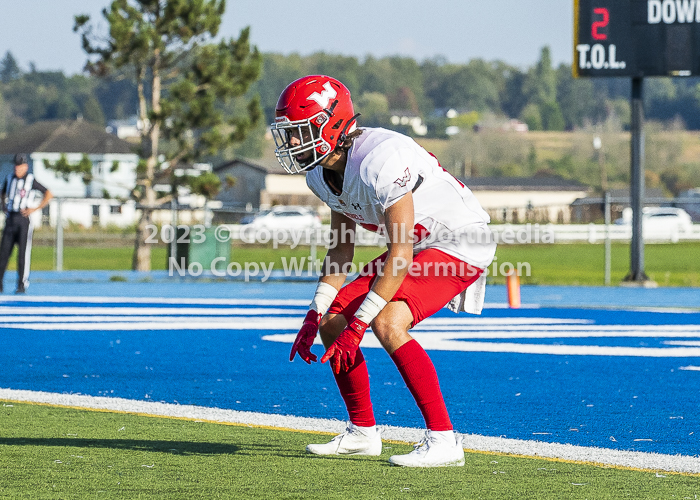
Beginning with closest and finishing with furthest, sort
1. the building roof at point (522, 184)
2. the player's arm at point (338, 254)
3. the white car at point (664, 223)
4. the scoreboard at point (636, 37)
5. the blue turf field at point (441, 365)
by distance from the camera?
1. the player's arm at point (338, 254)
2. the blue turf field at point (441, 365)
3. the scoreboard at point (636, 37)
4. the white car at point (664, 223)
5. the building roof at point (522, 184)

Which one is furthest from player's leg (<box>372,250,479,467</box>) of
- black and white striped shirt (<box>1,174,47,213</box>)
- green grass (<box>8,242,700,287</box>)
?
green grass (<box>8,242,700,287</box>)

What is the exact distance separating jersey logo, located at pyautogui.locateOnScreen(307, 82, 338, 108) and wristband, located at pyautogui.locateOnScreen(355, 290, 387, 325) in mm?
889

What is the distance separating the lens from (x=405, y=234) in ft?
15.3

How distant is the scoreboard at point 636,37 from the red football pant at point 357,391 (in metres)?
13.7

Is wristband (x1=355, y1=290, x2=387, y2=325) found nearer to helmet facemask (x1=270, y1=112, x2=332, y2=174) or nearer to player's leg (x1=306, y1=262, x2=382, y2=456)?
player's leg (x1=306, y1=262, x2=382, y2=456)

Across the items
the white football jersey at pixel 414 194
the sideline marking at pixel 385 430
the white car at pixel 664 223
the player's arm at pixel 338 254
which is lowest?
the white car at pixel 664 223

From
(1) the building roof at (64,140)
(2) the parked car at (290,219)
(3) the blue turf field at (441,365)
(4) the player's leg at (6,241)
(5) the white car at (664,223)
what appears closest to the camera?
(3) the blue turf field at (441,365)

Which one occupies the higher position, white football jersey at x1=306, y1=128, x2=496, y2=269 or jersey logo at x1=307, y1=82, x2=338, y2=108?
jersey logo at x1=307, y1=82, x2=338, y2=108

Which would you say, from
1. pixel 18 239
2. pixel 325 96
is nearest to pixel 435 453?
pixel 325 96

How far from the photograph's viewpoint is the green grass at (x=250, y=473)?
4.27 metres

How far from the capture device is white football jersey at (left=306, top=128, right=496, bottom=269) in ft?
15.3

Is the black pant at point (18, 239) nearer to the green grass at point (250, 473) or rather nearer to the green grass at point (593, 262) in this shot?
the green grass at point (593, 262)

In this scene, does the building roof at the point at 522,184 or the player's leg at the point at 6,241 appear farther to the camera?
the building roof at the point at 522,184

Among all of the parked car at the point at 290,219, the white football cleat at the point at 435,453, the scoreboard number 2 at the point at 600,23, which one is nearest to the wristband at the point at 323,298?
the white football cleat at the point at 435,453
